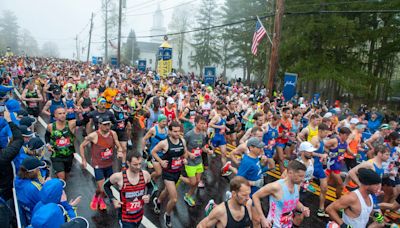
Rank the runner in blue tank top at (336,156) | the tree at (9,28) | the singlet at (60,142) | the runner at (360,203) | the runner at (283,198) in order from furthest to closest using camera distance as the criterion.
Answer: the tree at (9,28) < the runner in blue tank top at (336,156) < the singlet at (60,142) < the runner at (283,198) < the runner at (360,203)

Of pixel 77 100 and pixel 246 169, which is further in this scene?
pixel 77 100

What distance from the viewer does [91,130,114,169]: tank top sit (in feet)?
19.0

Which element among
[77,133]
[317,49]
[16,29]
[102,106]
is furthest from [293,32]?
[16,29]

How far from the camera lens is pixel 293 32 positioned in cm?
2530

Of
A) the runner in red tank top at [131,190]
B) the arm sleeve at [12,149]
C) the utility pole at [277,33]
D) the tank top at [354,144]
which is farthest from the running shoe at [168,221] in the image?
the utility pole at [277,33]

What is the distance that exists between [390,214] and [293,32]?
20960 mm

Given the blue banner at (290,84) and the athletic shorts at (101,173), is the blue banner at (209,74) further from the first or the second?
the athletic shorts at (101,173)

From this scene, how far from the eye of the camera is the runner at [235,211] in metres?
3.45

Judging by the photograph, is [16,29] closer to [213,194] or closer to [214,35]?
[214,35]

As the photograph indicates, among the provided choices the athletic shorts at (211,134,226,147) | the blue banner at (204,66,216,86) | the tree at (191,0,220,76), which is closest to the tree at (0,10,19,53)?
the tree at (191,0,220,76)

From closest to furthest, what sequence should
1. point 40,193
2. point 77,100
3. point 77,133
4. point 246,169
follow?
point 40,193, point 246,169, point 77,100, point 77,133

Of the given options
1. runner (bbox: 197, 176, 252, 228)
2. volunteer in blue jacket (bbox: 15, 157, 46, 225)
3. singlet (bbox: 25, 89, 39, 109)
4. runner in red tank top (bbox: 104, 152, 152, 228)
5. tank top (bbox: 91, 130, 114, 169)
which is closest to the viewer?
runner (bbox: 197, 176, 252, 228)

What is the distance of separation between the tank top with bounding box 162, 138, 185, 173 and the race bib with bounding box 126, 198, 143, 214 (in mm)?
1342

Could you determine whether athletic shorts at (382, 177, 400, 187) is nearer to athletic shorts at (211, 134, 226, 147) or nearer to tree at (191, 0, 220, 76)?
athletic shorts at (211, 134, 226, 147)
